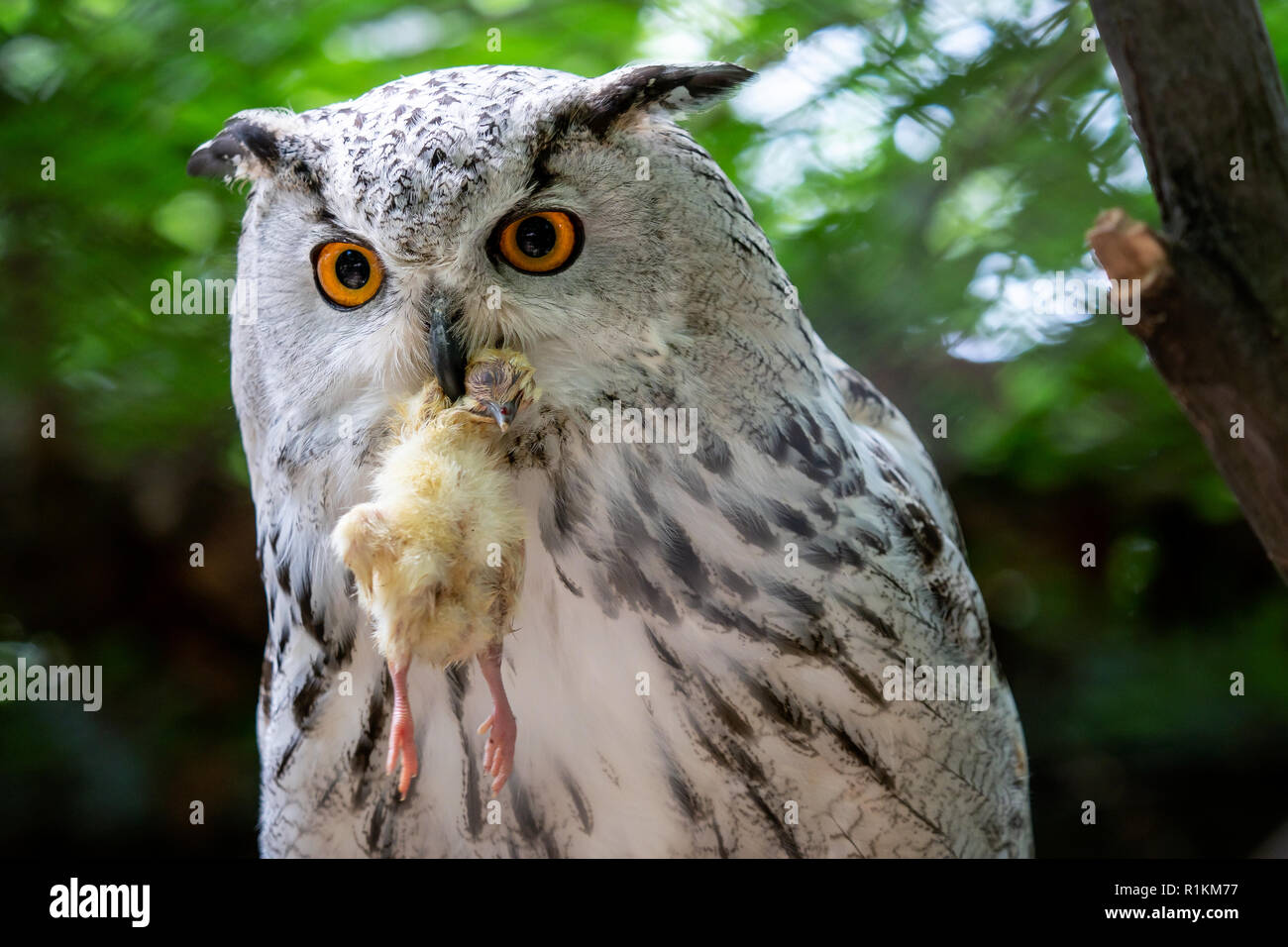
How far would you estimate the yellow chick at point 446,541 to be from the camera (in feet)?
4.17

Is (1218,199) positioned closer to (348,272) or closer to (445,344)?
(445,344)

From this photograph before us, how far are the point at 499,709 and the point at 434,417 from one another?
0.35 metres

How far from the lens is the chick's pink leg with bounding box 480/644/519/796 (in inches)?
53.4

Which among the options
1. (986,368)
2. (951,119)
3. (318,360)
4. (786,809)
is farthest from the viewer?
(986,368)

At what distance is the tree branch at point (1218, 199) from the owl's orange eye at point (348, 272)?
0.84 meters

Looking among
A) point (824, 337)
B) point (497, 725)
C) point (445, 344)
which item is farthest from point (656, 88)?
point (824, 337)

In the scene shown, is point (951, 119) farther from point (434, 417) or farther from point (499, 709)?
point (499, 709)

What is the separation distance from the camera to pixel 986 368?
2.62 metres

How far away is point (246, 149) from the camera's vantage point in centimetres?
152

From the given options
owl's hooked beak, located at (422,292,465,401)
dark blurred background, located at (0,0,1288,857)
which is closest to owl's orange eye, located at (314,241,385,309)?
owl's hooked beak, located at (422,292,465,401)

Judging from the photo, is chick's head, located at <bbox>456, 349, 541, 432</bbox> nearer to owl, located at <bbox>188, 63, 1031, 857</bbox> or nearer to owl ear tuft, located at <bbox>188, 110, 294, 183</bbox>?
owl, located at <bbox>188, 63, 1031, 857</bbox>

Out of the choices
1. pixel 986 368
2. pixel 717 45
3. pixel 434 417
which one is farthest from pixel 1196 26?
pixel 986 368

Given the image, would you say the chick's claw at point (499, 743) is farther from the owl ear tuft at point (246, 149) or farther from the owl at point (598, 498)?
the owl ear tuft at point (246, 149)

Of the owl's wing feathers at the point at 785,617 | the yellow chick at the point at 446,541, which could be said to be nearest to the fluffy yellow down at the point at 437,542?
the yellow chick at the point at 446,541
